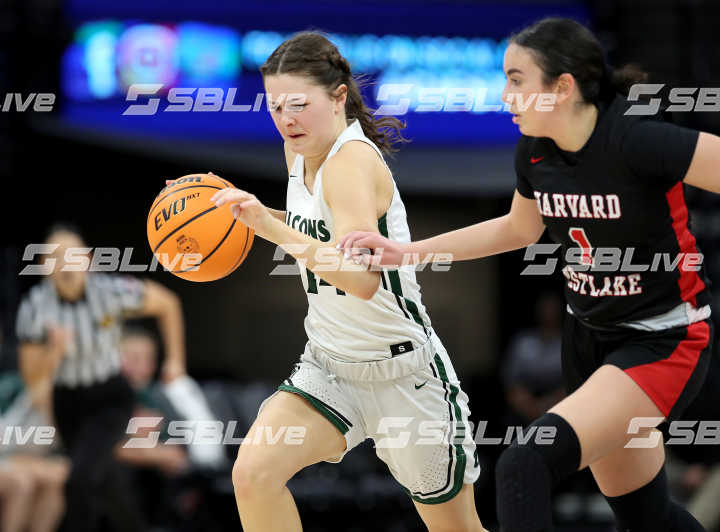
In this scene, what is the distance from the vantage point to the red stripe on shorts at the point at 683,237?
3.39 metres

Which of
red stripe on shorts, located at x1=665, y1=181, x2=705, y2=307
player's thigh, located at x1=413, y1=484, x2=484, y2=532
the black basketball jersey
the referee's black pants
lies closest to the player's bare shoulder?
the black basketball jersey

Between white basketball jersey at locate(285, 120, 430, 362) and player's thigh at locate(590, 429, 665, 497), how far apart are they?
2.57ft

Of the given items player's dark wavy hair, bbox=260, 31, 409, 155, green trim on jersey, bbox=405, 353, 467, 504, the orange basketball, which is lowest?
green trim on jersey, bbox=405, 353, 467, 504

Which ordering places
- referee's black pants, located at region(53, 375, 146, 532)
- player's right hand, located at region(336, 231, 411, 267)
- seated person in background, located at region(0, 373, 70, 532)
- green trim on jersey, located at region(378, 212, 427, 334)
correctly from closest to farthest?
player's right hand, located at region(336, 231, 411, 267), green trim on jersey, located at region(378, 212, 427, 334), referee's black pants, located at region(53, 375, 146, 532), seated person in background, located at region(0, 373, 70, 532)

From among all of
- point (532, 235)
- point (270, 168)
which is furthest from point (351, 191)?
point (270, 168)

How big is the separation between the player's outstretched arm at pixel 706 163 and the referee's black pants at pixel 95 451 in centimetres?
521

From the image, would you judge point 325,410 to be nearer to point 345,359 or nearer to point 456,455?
point 345,359

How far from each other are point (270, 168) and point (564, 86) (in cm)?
623

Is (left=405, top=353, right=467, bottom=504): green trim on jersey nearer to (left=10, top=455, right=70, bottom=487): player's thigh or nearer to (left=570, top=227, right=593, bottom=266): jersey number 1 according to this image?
(left=570, top=227, right=593, bottom=266): jersey number 1

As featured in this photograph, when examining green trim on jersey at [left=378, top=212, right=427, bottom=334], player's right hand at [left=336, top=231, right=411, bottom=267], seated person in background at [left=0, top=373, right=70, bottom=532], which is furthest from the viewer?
seated person in background at [left=0, top=373, right=70, bottom=532]

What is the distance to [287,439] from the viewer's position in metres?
3.58

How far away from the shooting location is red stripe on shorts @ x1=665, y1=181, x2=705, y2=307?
339 centimetres

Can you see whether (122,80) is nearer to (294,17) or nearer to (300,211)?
(294,17)

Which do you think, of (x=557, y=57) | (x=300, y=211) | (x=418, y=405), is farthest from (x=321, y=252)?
(x=557, y=57)
